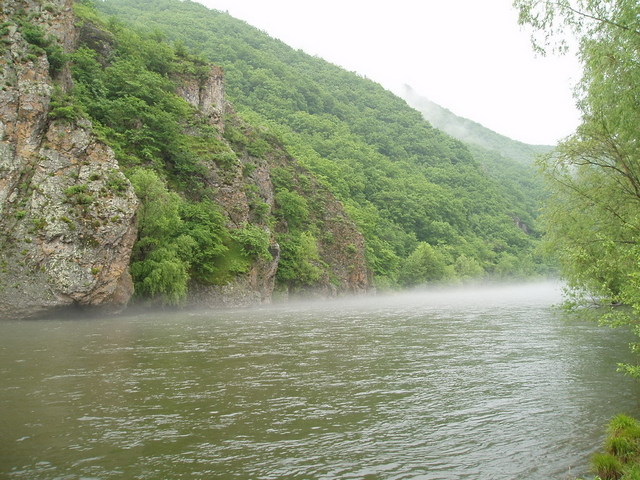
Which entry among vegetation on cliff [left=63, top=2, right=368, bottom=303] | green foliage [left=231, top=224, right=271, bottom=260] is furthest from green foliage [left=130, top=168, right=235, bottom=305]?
green foliage [left=231, top=224, right=271, bottom=260]

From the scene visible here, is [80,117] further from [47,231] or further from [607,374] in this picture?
[607,374]

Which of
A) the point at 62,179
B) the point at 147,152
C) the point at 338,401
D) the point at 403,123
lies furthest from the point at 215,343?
the point at 403,123

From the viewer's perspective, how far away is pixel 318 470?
27.5 ft

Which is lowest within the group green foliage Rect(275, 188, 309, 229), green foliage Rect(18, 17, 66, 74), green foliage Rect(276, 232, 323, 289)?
green foliage Rect(276, 232, 323, 289)

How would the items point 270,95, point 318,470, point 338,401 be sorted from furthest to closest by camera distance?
point 270,95 < point 338,401 < point 318,470

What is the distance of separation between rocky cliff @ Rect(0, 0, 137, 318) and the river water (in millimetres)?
11419

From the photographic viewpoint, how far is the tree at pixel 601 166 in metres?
13.0

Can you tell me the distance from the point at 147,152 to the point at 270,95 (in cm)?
9785

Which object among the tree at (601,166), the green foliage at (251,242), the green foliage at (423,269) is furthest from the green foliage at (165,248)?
the green foliage at (423,269)

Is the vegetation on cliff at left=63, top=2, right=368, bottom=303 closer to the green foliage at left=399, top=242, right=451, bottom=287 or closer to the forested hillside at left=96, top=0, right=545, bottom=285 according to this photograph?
the forested hillside at left=96, top=0, right=545, bottom=285

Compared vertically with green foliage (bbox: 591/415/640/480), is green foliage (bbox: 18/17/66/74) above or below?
above

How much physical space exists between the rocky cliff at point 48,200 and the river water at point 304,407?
11.4 meters

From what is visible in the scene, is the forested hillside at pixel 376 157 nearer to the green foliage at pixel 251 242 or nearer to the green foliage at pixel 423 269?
the green foliage at pixel 423 269

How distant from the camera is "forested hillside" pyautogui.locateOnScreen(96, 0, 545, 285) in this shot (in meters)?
110
